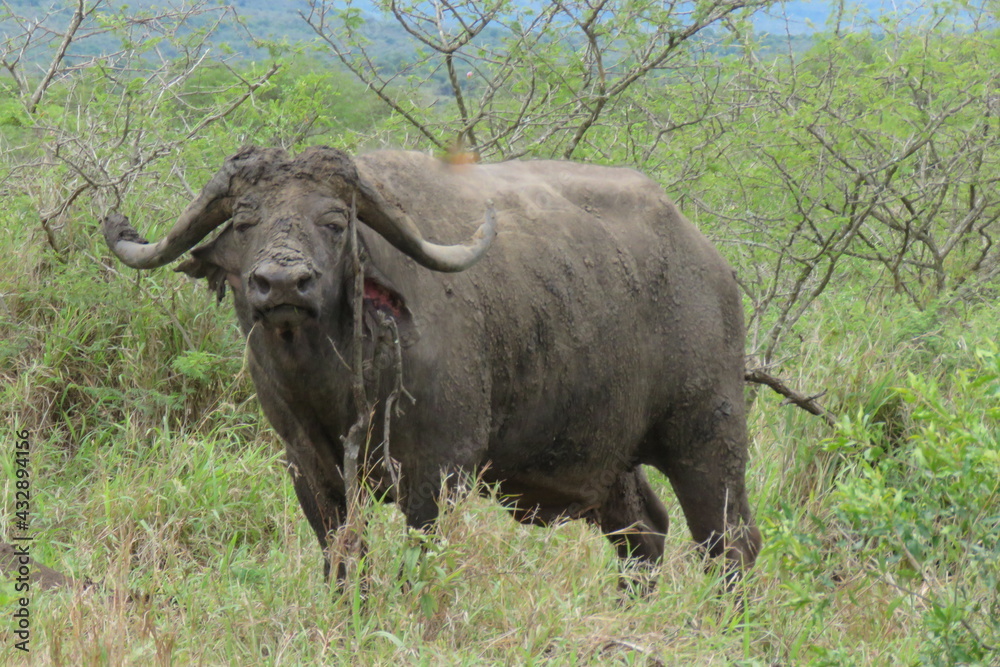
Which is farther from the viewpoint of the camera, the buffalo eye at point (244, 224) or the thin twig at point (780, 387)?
the thin twig at point (780, 387)

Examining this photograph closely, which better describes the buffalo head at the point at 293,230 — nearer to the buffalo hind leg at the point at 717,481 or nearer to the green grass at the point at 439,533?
the green grass at the point at 439,533

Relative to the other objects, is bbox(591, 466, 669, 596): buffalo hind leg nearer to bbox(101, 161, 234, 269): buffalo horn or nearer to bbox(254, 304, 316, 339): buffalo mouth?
bbox(254, 304, 316, 339): buffalo mouth

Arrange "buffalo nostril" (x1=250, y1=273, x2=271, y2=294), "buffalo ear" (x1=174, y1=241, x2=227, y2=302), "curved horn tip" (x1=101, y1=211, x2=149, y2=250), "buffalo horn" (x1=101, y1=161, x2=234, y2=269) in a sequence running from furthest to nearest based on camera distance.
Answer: "curved horn tip" (x1=101, y1=211, x2=149, y2=250), "buffalo ear" (x1=174, y1=241, x2=227, y2=302), "buffalo horn" (x1=101, y1=161, x2=234, y2=269), "buffalo nostril" (x1=250, y1=273, x2=271, y2=294)

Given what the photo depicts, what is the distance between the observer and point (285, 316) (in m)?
3.97

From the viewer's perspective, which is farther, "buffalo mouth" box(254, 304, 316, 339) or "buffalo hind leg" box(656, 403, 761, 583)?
"buffalo hind leg" box(656, 403, 761, 583)

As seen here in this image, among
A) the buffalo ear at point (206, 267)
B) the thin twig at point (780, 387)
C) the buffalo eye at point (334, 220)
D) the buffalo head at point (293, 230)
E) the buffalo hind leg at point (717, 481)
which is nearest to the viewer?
the buffalo head at point (293, 230)

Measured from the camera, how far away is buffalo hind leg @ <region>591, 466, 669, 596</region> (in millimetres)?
5961

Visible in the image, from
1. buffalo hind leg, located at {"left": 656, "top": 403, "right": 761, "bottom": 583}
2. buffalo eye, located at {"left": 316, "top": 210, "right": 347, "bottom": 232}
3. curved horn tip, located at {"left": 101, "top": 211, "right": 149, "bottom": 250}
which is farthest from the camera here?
buffalo hind leg, located at {"left": 656, "top": 403, "right": 761, "bottom": 583}

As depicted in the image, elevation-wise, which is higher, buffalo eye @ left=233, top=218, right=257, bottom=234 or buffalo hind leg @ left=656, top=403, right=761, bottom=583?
buffalo eye @ left=233, top=218, right=257, bottom=234

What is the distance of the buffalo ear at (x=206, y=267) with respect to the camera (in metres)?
4.41

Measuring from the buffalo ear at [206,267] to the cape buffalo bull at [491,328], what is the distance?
0.5 inches

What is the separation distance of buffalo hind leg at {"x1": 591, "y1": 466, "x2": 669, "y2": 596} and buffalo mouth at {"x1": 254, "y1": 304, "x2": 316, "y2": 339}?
229 centimetres

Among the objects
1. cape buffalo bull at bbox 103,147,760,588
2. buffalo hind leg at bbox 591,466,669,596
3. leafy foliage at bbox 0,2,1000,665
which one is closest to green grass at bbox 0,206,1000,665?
leafy foliage at bbox 0,2,1000,665

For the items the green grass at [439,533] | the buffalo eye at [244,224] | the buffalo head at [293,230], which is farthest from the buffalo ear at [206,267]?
the green grass at [439,533]
